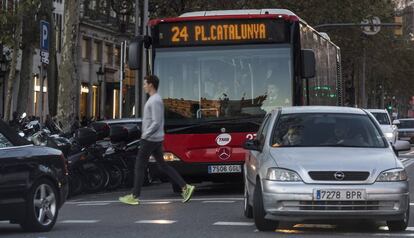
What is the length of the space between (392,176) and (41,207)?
13.8 ft

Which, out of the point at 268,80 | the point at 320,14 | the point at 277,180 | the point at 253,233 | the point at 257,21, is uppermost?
the point at 320,14

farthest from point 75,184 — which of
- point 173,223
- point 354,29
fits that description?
point 354,29

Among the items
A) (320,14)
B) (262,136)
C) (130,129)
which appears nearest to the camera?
(262,136)

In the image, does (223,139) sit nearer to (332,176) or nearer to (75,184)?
(75,184)

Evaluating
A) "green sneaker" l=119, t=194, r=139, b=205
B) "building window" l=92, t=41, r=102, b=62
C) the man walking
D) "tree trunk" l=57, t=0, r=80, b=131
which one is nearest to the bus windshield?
the man walking

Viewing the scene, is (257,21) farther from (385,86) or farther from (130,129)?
(385,86)

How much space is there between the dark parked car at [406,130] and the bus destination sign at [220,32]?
32.1 metres

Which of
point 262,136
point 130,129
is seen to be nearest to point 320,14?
point 130,129

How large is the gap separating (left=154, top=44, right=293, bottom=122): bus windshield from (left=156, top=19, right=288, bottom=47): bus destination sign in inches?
8.8

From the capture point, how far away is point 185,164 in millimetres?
14375

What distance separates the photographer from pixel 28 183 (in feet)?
31.2

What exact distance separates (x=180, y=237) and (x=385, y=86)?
70.6 meters

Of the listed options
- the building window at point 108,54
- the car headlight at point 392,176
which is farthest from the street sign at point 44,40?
the building window at point 108,54

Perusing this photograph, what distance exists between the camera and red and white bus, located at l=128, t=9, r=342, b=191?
46.9 ft
